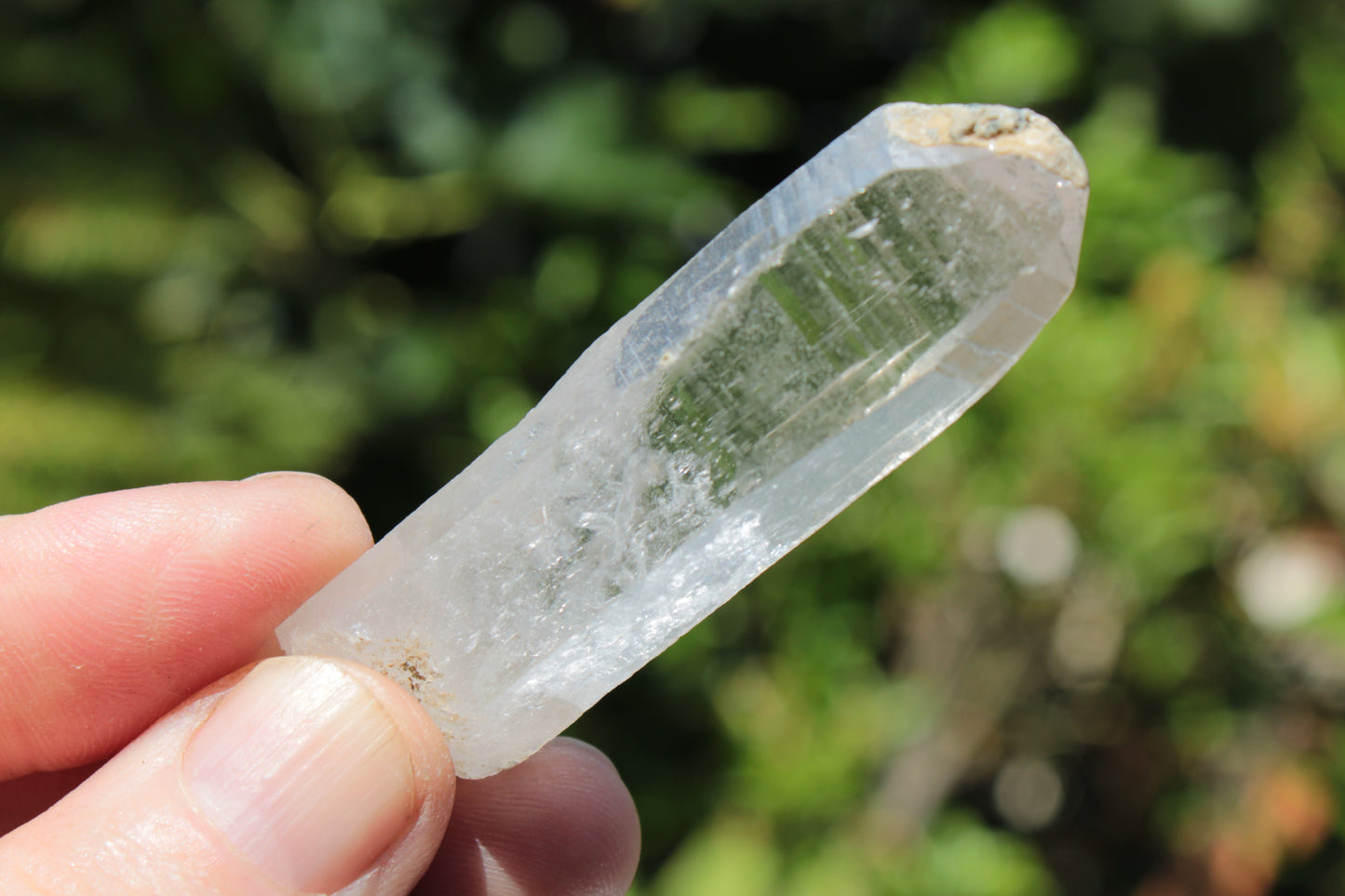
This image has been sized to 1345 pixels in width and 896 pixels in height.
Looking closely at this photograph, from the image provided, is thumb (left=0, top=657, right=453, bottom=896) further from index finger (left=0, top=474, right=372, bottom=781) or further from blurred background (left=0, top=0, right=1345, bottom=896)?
blurred background (left=0, top=0, right=1345, bottom=896)

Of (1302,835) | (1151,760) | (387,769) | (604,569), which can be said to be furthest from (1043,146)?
(1151,760)

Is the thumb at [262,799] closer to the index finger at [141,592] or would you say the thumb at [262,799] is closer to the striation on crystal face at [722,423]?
the striation on crystal face at [722,423]

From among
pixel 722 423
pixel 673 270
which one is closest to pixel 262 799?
pixel 722 423

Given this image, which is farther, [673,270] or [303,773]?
[673,270]

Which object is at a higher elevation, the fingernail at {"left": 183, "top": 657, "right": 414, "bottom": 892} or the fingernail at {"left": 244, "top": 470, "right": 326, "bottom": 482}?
the fingernail at {"left": 244, "top": 470, "right": 326, "bottom": 482}

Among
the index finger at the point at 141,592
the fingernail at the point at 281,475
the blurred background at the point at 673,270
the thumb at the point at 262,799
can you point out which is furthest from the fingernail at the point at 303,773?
the blurred background at the point at 673,270

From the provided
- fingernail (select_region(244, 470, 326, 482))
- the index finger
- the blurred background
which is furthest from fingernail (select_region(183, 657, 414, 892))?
the blurred background

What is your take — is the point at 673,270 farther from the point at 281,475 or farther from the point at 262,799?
the point at 262,799
